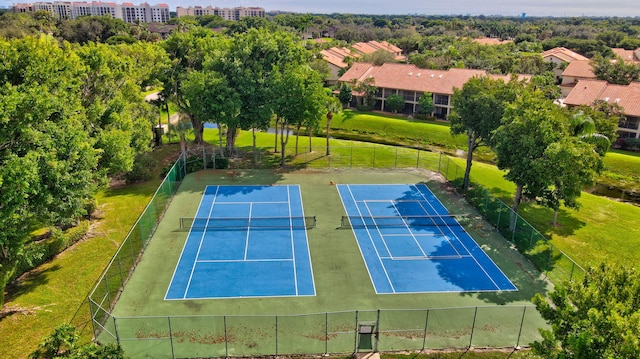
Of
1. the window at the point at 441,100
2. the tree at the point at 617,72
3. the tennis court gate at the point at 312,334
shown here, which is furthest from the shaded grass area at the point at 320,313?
the tree at the point at 617,72

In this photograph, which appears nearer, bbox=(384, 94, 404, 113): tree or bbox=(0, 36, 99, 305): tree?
bbox=(0, 36, 99, 305): tree

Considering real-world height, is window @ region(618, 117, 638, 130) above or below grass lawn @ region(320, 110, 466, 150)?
above

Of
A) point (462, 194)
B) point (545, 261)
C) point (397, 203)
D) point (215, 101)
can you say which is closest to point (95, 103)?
point (215, 101)

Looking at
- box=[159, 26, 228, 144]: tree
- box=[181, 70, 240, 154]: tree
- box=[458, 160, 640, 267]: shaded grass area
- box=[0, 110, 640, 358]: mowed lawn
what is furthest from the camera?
box=[159, 26, 228, 144]: tree

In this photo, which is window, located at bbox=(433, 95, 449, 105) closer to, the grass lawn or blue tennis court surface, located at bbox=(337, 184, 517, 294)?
the grass lawn

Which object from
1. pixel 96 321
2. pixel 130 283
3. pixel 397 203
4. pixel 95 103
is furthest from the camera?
pixel 397 203

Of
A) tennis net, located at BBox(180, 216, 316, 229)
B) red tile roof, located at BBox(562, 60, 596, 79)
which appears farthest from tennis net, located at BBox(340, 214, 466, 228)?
red tile roof, located at BBox(562, 60, 596, 79)

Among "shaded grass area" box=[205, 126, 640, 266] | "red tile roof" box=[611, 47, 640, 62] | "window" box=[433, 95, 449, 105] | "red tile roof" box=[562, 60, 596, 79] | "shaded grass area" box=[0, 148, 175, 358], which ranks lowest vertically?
"shaded grass area" box=[0, 148, 175, 358]

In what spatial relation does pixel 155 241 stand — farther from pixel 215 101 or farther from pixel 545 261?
pixel 545 261
